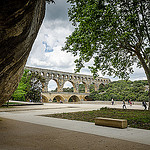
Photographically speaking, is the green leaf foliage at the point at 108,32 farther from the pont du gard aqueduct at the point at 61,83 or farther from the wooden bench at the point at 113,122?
the pont du gard aqueduct at the point at 61,83

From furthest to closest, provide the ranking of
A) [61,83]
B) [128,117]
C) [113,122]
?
1. [61,83]
2. [128,117]
3. [113,122]

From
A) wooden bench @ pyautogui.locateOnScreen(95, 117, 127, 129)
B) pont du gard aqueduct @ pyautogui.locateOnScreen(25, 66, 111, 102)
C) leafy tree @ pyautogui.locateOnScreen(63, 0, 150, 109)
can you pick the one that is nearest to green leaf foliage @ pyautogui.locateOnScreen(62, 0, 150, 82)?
leafy tree @ pyautogui.locateOnScreen(63, 0, 150, 109)

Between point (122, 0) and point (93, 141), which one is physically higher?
point (122, 0)

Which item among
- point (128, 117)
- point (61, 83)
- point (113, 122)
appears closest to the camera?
point (113, 122)

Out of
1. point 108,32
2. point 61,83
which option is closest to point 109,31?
point 108,32

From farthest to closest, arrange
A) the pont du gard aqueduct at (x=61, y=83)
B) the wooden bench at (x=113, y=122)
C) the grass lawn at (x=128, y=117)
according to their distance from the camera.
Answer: the pont du gard aqueduct at (x=61, y=83), the grass lawn at (x=128, y=117), the wooden bench at (x=113, y=122)

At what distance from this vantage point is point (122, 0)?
9859mm

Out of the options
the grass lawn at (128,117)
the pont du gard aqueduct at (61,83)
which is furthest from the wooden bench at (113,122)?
the pont du gard aqueduct at (61,83)

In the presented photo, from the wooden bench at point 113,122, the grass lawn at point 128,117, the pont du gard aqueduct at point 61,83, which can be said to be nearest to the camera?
the wooden bench at point 113,122

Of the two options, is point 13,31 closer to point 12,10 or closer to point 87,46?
point 12,10

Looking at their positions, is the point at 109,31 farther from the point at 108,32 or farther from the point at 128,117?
the point at 128,117

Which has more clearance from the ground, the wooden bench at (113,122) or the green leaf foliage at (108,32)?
the green leaf foliage at (108,32)

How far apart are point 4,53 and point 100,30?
818 centimetres

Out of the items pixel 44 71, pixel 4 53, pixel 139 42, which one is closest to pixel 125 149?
pixel 4 53
